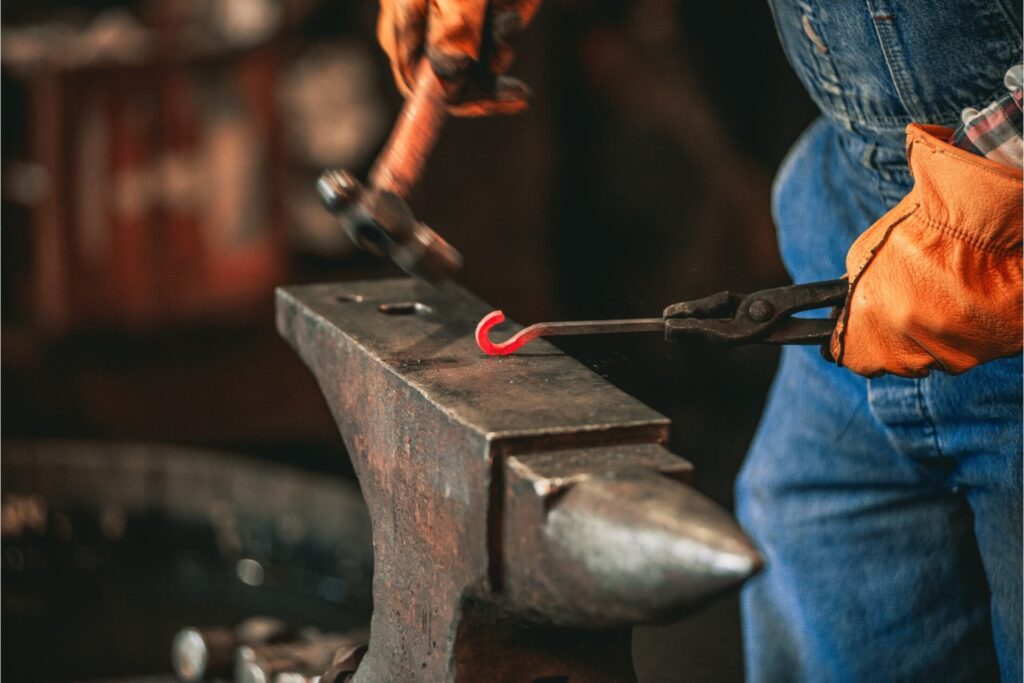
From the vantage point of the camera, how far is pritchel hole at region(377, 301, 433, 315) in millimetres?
1463

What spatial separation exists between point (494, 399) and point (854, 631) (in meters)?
0.68

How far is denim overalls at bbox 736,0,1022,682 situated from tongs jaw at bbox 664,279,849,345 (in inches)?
9.1

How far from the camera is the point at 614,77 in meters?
4.26

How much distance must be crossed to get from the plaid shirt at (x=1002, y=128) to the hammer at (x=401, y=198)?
498 millimetres

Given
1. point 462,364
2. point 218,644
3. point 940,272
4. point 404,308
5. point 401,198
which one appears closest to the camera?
point 940,272

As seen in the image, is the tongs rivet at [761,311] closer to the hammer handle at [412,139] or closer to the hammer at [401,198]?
the hammer at [401,198]

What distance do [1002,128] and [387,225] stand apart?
1.93 ft

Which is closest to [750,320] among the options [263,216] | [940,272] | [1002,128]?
[940,272]

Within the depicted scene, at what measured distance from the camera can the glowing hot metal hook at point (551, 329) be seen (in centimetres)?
121

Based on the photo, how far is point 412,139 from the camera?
138cm

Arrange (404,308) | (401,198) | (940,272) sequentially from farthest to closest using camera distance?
(404,308) < (401,198) < (940,272)

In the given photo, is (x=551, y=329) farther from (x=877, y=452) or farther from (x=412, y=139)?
(x=877, y=452)

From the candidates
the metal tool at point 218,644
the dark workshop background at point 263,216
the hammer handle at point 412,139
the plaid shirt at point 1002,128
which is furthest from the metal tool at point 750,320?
the dark workshop background at point 263,216

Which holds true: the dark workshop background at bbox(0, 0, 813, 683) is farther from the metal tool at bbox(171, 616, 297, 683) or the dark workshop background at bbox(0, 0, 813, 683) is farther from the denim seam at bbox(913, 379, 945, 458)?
the denim seam at bbox(913, 379, 945, 458)
